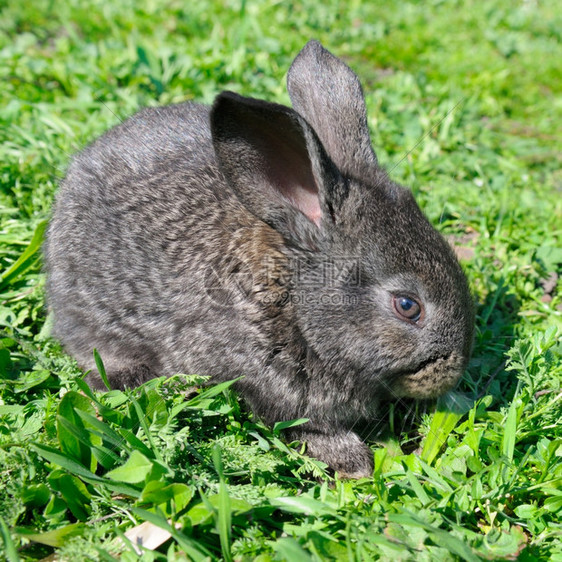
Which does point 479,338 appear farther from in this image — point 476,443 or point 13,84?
point 13,84

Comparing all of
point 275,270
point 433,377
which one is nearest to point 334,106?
point 275,270

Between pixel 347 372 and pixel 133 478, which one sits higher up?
pixel 347 372


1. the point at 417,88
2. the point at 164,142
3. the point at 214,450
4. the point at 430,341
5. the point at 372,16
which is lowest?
the point at 214,450

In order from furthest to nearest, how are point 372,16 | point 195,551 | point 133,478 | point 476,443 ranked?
1. point 372,16
2. point 476,443
3. point 133,478
4. point 195,551

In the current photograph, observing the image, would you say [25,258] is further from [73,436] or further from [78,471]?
[78,471]

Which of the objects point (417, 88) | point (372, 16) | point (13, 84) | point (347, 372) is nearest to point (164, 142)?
point (347, 372)

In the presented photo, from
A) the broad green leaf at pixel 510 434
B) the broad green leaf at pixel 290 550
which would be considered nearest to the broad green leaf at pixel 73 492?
the broad green leaf at pixel 290 550

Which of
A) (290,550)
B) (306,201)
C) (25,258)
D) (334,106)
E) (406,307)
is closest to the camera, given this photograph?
(290,550)
